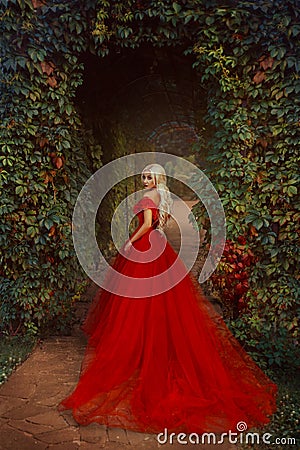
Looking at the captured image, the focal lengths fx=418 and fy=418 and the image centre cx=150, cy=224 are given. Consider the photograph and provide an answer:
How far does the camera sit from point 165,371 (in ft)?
11.1

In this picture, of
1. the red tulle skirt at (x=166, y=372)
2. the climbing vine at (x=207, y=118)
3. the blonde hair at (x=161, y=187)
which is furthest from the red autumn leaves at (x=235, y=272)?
the blonde hair at (x=161, y=187)

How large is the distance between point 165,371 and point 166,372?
0.5 inches

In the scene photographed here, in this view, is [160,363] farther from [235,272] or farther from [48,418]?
[235,272]

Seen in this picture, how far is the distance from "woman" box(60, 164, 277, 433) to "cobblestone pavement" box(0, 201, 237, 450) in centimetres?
10

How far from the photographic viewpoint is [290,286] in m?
4.14

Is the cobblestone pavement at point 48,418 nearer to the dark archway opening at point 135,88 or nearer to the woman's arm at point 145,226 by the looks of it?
the woman's arm at point 145,226

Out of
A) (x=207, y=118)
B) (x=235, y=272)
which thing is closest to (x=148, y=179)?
(x=207, y=118)

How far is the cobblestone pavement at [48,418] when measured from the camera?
2.79 meters

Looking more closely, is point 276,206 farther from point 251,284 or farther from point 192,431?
point 192,431

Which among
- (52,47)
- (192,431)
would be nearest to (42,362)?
(192,431)

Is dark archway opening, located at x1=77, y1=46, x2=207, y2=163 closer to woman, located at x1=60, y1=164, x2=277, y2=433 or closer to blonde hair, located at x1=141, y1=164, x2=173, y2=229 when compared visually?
blonde hair, located at x1=141, y1=164, x2=173, y2=229

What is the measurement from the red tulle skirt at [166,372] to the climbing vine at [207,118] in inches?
30.3

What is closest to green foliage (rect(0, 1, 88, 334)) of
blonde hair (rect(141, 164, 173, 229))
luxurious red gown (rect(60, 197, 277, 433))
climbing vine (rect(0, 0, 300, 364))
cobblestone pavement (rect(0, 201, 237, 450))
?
climbing vine (rect(0, 0, 300, 364))

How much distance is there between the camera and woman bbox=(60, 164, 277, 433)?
9.84 ft
